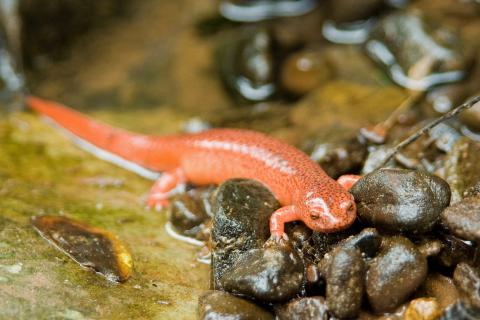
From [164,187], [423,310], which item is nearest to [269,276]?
[423,310]

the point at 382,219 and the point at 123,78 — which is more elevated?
the point at 382,219

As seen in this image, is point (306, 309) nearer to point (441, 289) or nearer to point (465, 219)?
point (441, 289)

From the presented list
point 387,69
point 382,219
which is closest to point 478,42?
point 387,69

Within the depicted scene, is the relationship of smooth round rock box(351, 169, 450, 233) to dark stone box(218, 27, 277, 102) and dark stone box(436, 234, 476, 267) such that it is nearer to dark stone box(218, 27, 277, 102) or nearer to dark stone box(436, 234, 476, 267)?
dark stone box(436, 234, 476, 267)

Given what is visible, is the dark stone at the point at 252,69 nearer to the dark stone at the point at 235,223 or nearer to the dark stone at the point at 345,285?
the dark stone at the point at 235,223

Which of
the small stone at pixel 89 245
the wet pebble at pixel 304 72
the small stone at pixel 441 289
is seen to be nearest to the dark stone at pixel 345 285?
the small stone at pixel 441 289

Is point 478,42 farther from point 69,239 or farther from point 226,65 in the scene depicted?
point 69,239
